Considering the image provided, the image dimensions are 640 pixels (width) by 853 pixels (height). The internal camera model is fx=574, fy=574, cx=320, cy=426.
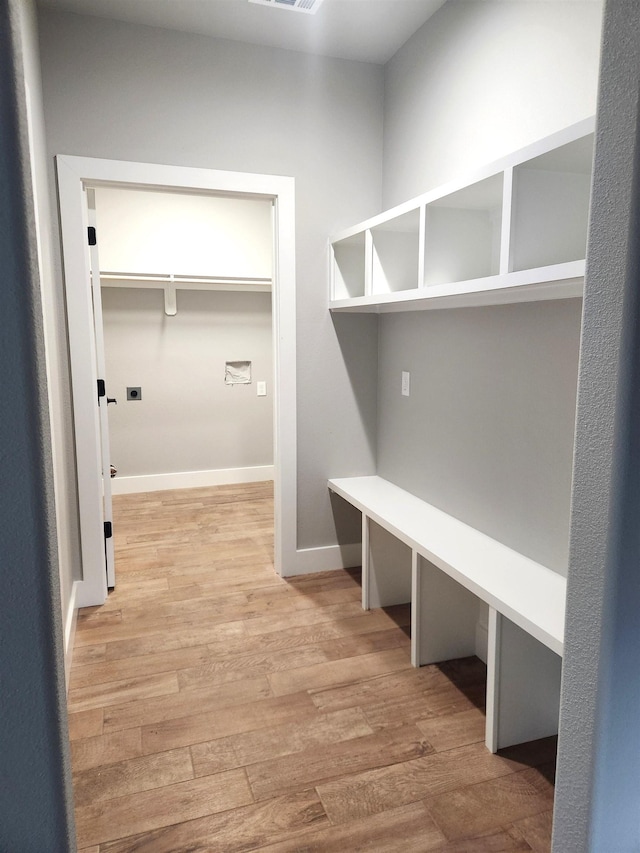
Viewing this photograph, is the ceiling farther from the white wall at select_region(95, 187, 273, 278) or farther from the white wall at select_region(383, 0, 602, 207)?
the white wall at select_region(95, 187, 273, 278)

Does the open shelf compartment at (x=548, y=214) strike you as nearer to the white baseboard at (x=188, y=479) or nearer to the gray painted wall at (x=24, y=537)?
the gray painted wall at (x=24, y=537)

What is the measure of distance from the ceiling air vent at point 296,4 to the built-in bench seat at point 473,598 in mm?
2202

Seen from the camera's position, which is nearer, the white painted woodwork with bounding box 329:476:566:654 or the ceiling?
the white painted woodwork with bounding box 329:476:566:654

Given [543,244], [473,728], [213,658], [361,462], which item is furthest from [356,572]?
[543,244]

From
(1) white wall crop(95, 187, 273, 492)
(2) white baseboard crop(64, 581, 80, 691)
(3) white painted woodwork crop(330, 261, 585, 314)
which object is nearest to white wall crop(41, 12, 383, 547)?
(3) white painted woodwork crop(330, 261, 585, 314)

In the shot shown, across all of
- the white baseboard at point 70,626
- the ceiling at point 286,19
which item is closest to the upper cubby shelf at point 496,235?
the ceiling at point 286,19

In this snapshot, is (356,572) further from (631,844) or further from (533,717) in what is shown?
(631,844)

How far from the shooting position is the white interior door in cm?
285

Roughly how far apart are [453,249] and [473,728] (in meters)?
1.72

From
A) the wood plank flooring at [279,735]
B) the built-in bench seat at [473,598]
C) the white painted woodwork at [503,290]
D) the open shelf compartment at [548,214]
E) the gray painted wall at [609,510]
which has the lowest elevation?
the wood plank flooring at [279,735]

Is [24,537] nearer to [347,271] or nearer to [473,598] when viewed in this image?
[473,598]

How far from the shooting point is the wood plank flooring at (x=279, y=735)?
5.15 feet

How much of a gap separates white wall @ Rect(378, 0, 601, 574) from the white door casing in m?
0.58

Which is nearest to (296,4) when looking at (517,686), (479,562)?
(479,562)
